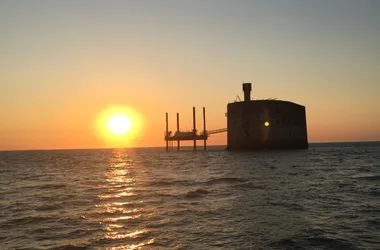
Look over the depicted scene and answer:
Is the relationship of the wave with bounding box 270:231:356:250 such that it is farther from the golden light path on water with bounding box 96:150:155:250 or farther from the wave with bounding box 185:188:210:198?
the wave with bounding box 185:188:210:198

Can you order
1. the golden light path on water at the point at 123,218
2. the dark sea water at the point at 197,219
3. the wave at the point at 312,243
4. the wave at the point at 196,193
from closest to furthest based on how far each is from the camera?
the wave at the point at 312,243 → the dark sea water at the point at 197,219 → the golden light path on water at the point at 123,218 → the wave at the point at 196,193

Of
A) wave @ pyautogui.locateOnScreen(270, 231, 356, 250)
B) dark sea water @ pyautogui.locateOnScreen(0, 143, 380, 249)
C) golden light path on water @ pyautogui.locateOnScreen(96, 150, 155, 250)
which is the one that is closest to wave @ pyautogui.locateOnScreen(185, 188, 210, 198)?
dark sea water @ pyautogui.locateOnScreen(0, 143, 380, 249)

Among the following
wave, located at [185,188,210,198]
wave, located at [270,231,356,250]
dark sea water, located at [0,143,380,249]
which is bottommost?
wave, located at [270,231,356,250]

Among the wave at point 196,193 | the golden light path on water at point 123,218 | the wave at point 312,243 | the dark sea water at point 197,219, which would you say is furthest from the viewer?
the wave at point 196,193

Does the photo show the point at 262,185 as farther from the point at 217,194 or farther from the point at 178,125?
the point at 178,125

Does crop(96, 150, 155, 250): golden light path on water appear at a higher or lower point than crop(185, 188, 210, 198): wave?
lower

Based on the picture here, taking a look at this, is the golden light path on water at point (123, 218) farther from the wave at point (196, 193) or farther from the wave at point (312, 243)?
the wave at point (312, 243)

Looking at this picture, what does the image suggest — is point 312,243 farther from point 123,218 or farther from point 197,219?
point 123,218

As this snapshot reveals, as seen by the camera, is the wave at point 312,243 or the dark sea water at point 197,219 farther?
the dark sea water at point 197,219

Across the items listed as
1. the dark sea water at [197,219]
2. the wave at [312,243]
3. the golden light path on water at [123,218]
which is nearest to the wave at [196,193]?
the dark sea water at [197,219]

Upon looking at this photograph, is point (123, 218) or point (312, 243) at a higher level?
point (123, 218)

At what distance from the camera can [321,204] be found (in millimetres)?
13984

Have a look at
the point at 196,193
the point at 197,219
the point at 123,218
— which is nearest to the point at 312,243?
the point at 197,219

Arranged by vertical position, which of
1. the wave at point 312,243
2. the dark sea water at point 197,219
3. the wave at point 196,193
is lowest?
the wave at point 312,243
